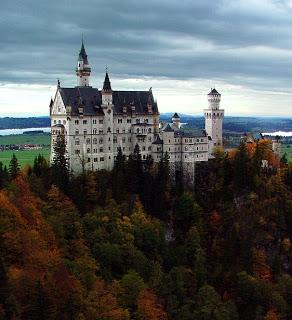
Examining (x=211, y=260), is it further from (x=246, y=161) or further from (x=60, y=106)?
(x=60, y=106)

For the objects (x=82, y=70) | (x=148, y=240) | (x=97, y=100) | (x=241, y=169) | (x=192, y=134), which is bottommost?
(x=148, y=240)

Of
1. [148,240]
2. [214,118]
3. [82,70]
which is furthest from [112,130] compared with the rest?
[148,240]

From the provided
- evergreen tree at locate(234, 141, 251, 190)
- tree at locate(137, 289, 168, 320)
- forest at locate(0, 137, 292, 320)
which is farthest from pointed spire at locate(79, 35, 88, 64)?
tree at locate(137, 289, 168, 320)

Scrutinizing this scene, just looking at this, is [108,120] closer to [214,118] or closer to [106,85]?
[106,85]

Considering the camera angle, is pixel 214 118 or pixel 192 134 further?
pixel 214 118

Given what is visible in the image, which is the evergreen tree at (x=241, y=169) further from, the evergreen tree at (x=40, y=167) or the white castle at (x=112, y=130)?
the evergreen tree at (x=40, y=167)

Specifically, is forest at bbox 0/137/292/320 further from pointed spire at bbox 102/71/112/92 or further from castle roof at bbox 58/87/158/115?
pointed spire at bbox 102/71/112/92

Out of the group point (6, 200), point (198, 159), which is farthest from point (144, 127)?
point (6, 200)
